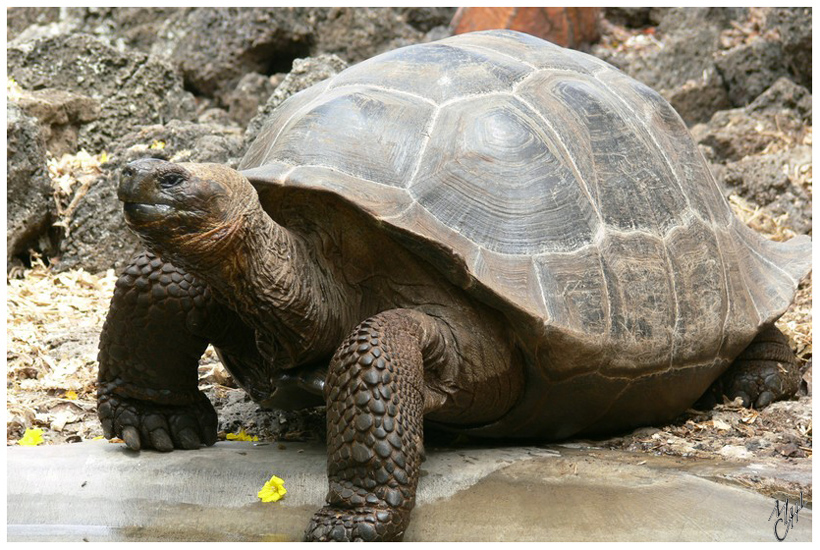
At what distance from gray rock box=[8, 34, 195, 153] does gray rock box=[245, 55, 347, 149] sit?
4.67 ft

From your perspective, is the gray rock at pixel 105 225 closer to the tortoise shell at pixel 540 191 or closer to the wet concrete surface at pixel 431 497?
the tortoise shell at pixel 540 191

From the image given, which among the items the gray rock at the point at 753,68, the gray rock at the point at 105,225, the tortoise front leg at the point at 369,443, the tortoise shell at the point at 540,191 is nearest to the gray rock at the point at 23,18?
the gray rock at the point at 105,225

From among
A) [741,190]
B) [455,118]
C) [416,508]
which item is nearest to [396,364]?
[416,508]

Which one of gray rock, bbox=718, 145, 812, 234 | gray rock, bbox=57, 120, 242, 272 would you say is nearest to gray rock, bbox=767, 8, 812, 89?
gray rock, bbox=718, 145, 812, 234

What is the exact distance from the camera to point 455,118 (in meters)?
3.44

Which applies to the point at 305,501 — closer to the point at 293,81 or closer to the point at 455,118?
the point at 455,118

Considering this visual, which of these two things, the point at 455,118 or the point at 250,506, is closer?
the point at 250,506

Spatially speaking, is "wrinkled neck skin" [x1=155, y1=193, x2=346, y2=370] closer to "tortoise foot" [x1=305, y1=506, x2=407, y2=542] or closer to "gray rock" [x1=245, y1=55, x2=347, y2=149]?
"tortoise foot" [x1=305, y1=506, x2=407, y2=542]

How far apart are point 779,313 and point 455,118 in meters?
1.69

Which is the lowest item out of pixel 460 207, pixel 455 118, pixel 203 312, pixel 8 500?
pixel 8 500

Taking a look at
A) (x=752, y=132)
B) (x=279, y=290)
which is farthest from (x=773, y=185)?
(x=279, y=290)

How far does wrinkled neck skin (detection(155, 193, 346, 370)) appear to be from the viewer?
2.88m

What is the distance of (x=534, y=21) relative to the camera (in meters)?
9.52

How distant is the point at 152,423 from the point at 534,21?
7032mm
